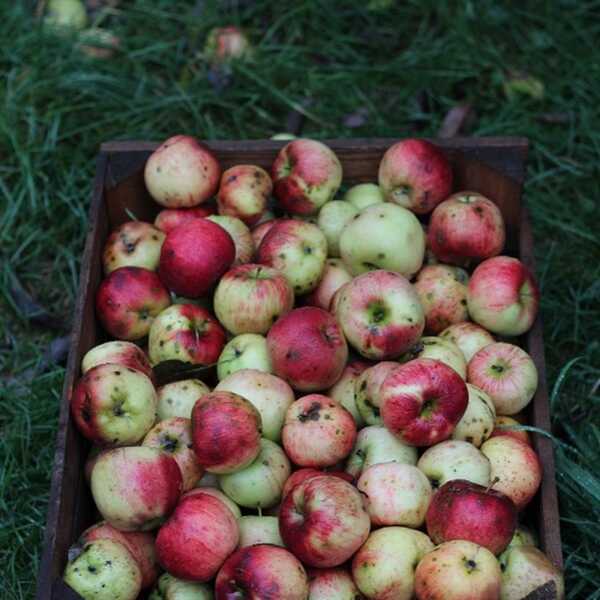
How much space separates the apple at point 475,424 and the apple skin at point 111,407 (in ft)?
3.00

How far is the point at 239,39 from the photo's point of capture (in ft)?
16.5

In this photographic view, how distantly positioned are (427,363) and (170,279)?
97 cm

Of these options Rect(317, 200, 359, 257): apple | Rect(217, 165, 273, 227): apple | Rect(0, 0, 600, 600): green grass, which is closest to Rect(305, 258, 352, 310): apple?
Rect(317, 200, 359, 257): apple

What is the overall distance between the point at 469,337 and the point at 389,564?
96 cm

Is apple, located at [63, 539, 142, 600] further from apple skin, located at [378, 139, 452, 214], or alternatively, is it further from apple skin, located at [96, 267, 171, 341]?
apple skin, located at [378, 139, 452, 214]

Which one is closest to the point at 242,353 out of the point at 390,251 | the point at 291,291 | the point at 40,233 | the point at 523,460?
the point at 291,291

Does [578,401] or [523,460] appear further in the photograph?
[578,401]

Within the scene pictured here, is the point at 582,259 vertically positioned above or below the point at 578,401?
above

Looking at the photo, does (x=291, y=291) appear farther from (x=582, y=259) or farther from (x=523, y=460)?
(x=582, y=259)

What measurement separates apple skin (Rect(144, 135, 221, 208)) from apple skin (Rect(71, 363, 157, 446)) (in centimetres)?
93

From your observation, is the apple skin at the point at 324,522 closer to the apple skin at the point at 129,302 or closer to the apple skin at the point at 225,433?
the apple skin at the point at 225,433

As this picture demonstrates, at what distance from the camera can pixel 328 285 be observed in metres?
3.44

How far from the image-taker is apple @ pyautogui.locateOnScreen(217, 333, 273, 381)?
312 cm

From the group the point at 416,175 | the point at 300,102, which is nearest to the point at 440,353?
the point at 416,175
